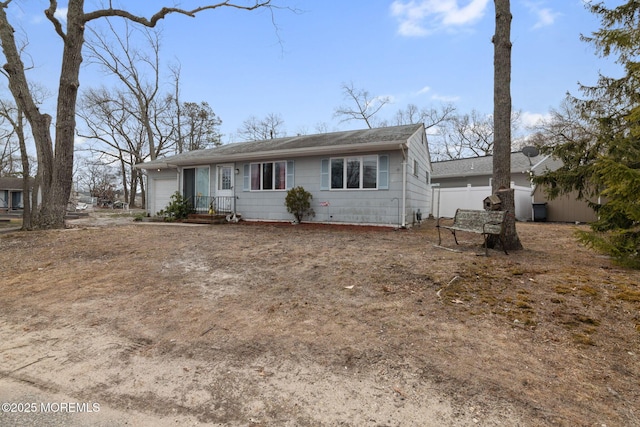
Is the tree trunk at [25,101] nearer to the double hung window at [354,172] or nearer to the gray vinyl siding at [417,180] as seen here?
the double hung window at [354,172]

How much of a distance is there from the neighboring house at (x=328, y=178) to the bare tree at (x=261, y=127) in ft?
76.9

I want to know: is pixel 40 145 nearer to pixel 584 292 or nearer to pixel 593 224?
pixel 584 292

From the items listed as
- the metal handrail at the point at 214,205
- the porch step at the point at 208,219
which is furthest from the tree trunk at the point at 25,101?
the metal handrail at the point at 214,205

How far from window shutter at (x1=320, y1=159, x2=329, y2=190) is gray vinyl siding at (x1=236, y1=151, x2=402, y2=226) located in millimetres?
87

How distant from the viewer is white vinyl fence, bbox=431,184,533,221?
15.1 metres

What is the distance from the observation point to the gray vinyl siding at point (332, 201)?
10242mm

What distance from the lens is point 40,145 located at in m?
10.2

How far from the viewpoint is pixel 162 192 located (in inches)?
649

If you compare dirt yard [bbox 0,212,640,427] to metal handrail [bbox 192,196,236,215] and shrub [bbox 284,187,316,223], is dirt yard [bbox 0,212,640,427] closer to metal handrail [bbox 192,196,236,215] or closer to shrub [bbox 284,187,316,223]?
shrub [bbox 284,187,316,223]

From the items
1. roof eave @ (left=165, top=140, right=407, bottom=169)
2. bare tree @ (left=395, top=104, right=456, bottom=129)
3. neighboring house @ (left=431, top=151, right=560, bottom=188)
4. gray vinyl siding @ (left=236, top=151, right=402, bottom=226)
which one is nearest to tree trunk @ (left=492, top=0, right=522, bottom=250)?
roof eave @ (left=165, top=140, right=407, bottom=169)

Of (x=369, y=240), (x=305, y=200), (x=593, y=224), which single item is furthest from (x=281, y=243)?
(x=593, y=224)

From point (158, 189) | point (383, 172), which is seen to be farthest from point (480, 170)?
point (158, 189)

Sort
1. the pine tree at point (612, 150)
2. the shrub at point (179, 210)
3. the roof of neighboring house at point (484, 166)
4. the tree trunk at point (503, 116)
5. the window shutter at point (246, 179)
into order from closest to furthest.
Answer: the pine tree at point (612, 150)
the tree trunk at point (503, 116)
the window shutter at point (246, 179)
the shrub at point (179, 210)
the roof of neighboring house at point (484, 166)

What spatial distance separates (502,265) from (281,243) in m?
4.54
